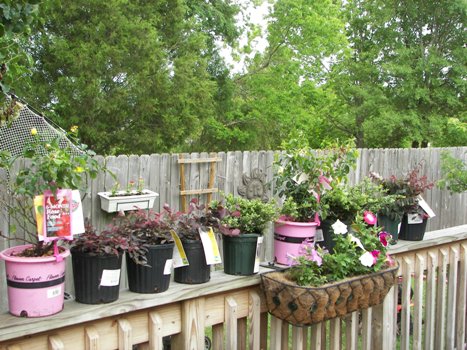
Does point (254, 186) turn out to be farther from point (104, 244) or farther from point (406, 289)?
point (104, 244)

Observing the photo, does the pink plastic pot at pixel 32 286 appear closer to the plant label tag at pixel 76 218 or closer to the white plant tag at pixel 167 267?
the plant label tag at pixel 76 218

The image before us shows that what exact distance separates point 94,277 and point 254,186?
401 cm

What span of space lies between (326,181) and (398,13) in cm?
1220

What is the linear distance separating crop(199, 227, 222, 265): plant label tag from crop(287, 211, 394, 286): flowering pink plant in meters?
0.34

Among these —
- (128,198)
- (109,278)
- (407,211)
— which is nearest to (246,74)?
(128,198)

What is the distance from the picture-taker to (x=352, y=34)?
14492 mm

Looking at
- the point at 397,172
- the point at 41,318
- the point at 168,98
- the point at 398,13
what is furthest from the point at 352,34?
the point at 41,318

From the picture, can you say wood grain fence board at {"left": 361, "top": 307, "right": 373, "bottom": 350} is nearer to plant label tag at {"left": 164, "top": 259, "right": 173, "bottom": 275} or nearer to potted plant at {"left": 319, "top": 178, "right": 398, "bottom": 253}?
potted plant at {"left": 319, "top": 178, "right": 398, "bottom": 253}

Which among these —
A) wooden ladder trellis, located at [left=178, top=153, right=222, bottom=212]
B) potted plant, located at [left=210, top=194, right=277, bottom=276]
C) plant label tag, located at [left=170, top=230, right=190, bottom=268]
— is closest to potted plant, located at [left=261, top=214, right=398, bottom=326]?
potted plant, located at [left=210, top=194, right=277, bottom=276]

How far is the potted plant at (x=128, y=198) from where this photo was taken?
14.4 feet

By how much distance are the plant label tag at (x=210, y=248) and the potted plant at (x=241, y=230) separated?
0.20 ft

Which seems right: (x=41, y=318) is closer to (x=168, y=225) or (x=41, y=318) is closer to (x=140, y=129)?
(x=168, y=225)

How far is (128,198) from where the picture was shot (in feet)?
14.6

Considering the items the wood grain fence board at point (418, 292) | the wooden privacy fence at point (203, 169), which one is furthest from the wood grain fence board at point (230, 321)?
the wooden privacy fence at point (203, 169)
